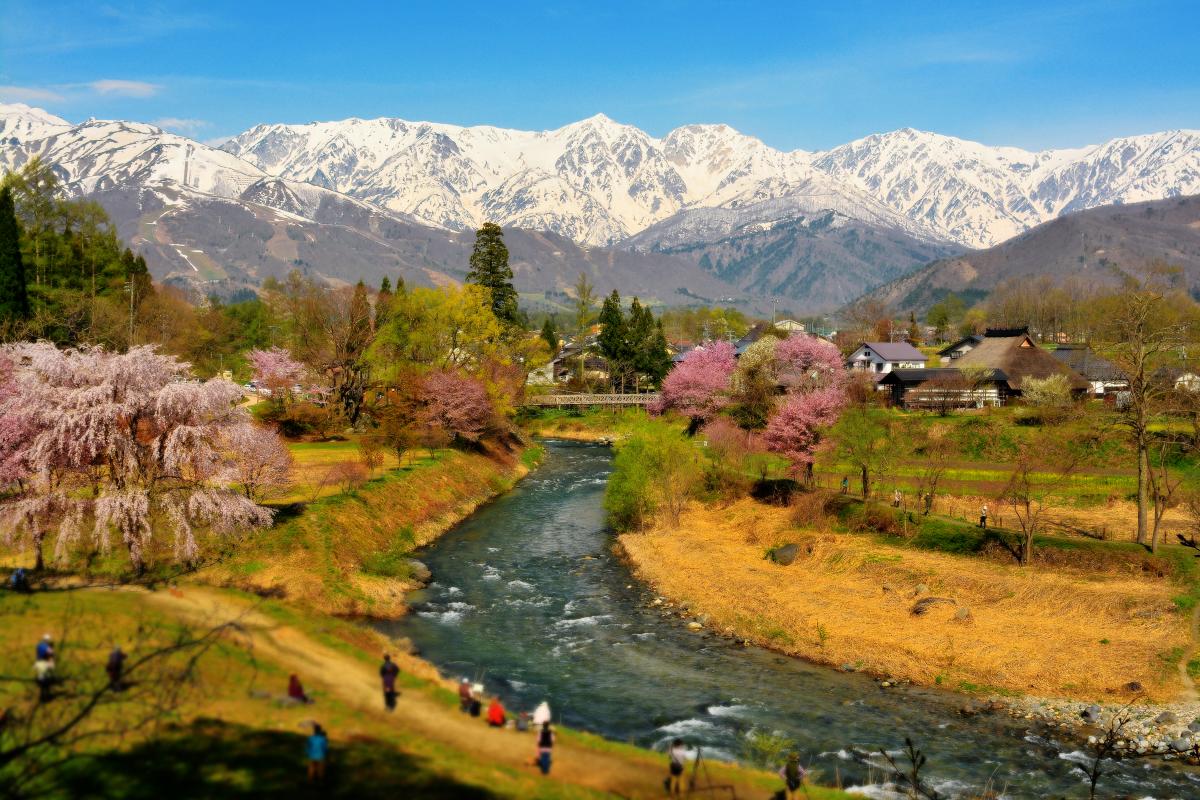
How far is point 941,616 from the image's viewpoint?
125 feet

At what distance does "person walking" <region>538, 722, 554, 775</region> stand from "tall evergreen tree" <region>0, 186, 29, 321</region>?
217 ft

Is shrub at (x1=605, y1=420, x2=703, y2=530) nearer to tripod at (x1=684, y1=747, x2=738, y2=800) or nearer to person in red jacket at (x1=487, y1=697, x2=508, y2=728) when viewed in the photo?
person in red jacket at (x1=487, y1=697, x2=508, y2=728)

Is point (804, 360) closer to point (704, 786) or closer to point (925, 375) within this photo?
point (925, 375)

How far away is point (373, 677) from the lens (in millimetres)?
25828

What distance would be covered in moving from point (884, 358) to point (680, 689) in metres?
102

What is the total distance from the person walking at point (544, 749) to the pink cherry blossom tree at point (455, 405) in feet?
187

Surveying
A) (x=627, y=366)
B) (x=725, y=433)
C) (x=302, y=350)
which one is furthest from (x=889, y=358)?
(x=302, y=350)

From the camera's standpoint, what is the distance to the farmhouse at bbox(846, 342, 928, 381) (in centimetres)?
12344

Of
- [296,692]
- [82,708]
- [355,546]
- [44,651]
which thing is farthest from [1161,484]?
[44,651]

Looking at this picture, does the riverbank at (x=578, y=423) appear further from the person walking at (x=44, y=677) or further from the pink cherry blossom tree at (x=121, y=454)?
the person walking at (x=44, y=677)

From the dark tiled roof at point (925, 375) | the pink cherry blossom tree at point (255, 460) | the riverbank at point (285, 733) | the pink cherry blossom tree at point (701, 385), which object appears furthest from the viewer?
the dark tiled roof at point (925, 375)

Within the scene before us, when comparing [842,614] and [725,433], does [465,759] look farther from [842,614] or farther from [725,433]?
[725,433]

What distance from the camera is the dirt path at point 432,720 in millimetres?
21469

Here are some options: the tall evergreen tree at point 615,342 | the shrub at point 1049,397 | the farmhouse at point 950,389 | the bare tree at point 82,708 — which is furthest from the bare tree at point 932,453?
the tall evergreen tree at point 615,342
